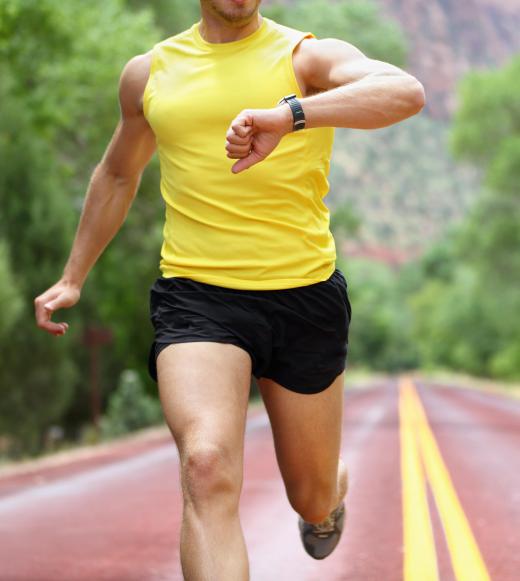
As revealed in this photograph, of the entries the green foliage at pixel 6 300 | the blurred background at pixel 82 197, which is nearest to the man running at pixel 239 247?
the green foliage at pixel 6 300

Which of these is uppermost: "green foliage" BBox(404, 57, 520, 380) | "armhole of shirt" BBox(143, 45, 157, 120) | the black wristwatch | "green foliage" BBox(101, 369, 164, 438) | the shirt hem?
the black wristwatch

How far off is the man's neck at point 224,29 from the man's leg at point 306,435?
1.11m

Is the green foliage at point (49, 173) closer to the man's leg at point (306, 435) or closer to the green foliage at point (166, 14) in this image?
the green foliage at point (166, 14)

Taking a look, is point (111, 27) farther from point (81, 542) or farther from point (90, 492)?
point (81, 542)

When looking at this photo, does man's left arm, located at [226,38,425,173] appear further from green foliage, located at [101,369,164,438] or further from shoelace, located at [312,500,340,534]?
green foliage, located at [101,369,164,438]

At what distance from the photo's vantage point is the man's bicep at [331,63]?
400cm

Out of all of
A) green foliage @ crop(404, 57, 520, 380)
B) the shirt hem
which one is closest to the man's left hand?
the shirt hem

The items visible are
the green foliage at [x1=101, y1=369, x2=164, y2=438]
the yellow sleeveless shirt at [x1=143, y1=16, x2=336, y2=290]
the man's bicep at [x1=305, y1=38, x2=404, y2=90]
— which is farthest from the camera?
the green foliage at [x1=101, y1=369, x2=164, y2=438]

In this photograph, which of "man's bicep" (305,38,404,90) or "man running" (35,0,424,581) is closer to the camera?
"man running" (35,0,424,581)

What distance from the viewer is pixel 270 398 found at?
4422 mm

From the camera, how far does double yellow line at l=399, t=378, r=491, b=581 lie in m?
6.66

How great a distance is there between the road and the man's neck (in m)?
3.07

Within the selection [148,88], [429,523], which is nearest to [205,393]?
[148,88]

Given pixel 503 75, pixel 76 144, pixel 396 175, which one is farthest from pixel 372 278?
pixel 76 144
